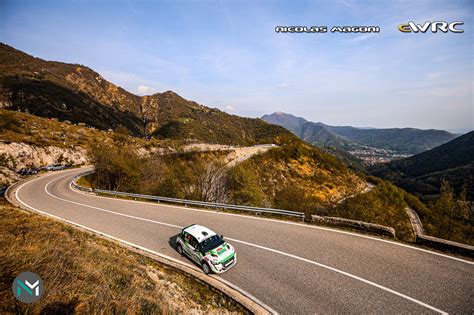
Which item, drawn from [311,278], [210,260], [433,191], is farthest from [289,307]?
[433,191]

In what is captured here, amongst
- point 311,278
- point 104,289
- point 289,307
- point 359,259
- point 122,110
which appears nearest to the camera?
point 104,289

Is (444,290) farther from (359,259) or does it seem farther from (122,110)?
(122,110)

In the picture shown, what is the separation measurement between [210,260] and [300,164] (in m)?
41.1

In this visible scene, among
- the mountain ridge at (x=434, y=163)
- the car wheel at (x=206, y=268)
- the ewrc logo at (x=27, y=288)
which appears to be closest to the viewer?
the ewrc logo at (x=27, y=288)

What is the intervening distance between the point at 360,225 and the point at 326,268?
13.3 ft

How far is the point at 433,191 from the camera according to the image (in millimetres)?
97125

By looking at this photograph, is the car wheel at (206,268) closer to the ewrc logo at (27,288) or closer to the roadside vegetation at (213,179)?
the ewrc logo at (27,288)

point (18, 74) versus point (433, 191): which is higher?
point (18, 74)

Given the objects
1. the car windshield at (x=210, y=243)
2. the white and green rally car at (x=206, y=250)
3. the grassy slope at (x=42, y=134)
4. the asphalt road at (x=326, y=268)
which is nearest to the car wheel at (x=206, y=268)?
the white and green rally car at (x=206, y=250)

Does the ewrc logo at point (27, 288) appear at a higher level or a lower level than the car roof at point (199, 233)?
higher

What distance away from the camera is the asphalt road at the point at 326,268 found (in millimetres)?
6180

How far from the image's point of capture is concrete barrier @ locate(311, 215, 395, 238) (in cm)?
973

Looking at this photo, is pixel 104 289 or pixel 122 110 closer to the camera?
pixel 104 289

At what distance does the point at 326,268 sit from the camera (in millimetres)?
7832
